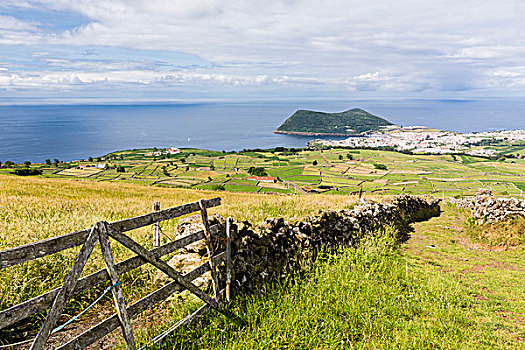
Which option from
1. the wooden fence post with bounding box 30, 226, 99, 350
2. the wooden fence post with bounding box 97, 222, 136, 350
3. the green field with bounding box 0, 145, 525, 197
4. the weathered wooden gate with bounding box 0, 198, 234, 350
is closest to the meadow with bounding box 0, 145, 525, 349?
the wooden fence post with bounding box 97, 222, 136, 350

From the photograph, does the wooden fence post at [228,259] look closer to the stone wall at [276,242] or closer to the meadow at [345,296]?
the stone wall at [276,242]

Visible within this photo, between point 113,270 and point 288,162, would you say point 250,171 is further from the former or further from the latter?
point 113,270

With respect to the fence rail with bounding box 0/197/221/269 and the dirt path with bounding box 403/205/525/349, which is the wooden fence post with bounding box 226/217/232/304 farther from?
the dirt path with bounding box 403/205/525/349

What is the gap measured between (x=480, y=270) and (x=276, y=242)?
7.48 meters

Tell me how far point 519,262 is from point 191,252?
39.6ft

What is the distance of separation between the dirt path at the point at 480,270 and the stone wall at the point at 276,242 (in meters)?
2.57

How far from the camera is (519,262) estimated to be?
11.3m

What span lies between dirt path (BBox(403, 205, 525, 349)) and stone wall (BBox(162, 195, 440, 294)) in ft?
8.44

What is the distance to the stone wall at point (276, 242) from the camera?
6.82 metres

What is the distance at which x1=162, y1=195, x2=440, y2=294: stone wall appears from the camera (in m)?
6.82

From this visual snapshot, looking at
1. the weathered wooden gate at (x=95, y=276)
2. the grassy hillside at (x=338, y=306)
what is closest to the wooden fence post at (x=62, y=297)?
the weathered wooden gate at (x=95, y=276)

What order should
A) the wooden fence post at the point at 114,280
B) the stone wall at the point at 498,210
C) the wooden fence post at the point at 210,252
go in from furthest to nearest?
1. the stone wall at the point at 498,210
2. the wooden fence post at the point at 210,252
3. the wooden fence post at the point at 114,280

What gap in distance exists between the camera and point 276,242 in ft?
26.7

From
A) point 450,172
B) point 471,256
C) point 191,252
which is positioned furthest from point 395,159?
point 191,252
